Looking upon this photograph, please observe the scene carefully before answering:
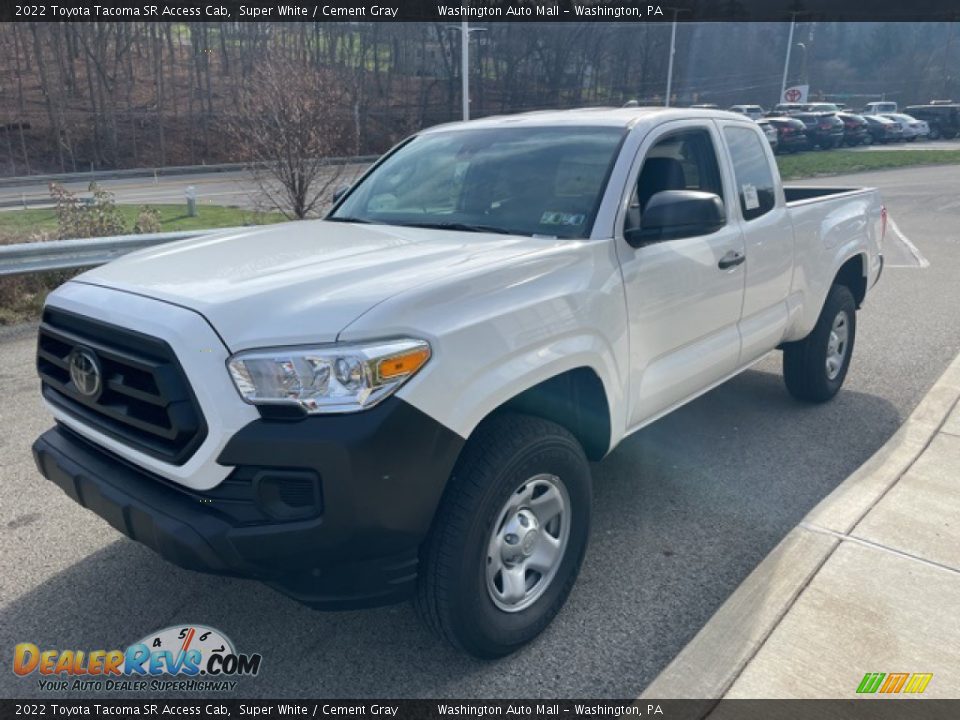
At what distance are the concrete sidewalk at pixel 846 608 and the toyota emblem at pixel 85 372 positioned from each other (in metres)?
2.18

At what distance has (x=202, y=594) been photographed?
3.19 metres

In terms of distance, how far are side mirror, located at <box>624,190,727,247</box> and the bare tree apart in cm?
976

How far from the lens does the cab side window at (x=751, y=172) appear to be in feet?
14.0

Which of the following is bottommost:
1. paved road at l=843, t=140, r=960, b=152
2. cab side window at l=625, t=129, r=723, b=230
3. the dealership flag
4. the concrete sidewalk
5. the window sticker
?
paved road at l=843, t=140, r=960, b=152

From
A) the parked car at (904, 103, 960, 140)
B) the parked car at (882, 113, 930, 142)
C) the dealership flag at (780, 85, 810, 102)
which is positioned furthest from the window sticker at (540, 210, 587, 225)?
the dealership flag at (780, 85, 810, 102)

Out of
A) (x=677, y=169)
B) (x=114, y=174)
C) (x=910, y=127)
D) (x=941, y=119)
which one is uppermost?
(x=677, y=169)

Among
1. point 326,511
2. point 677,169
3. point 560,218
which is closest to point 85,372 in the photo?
point 326,511

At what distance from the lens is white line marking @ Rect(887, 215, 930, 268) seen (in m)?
10.9

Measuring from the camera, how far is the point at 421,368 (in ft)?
7.68

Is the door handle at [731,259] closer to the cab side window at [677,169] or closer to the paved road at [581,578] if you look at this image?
the cab side window at [677,169]

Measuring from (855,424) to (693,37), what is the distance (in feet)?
Answer: 273

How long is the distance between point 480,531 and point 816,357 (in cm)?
357

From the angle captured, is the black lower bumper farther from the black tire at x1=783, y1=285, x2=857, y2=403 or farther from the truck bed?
the truck bed

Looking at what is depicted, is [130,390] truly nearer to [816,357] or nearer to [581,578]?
[581,578]
